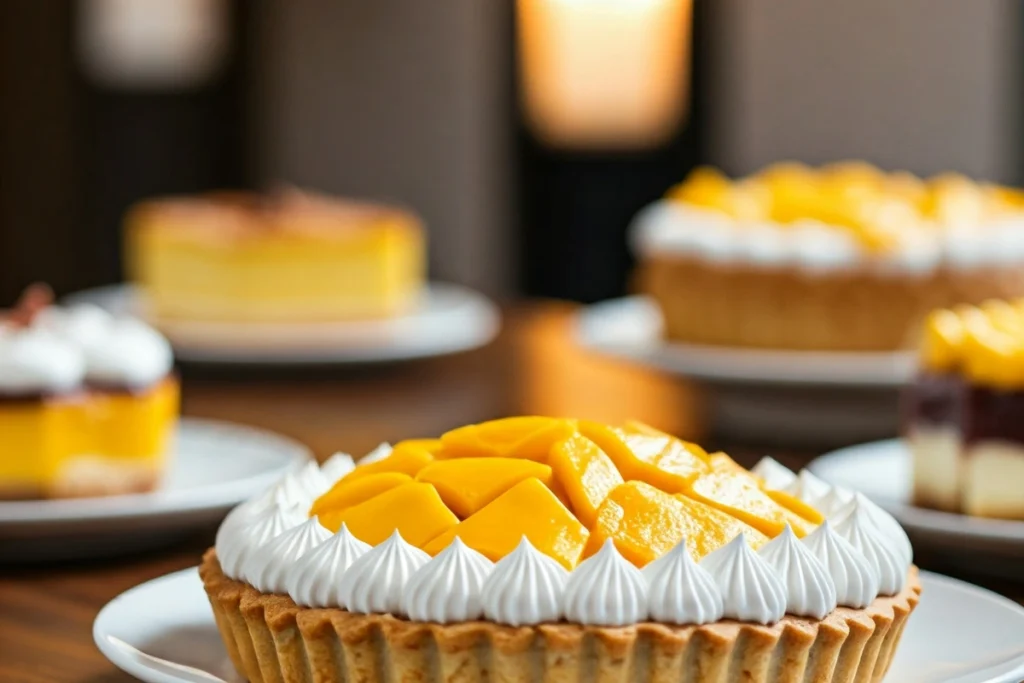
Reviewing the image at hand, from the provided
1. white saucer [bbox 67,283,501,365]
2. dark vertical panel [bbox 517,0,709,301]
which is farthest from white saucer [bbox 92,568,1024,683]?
dark vertical panel [bbox 517,0,709,301]

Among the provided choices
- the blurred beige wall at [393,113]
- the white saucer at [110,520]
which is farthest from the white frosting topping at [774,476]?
the blurred beige wall at [393,113]

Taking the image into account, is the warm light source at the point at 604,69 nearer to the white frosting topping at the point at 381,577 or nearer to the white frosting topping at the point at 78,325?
the white frosting topping at the point at 78,325

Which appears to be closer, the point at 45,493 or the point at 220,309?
the point at 45,493

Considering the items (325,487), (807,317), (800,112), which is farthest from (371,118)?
(325,487)

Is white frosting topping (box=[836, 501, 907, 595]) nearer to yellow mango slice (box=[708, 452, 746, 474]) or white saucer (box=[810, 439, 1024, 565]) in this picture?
yellow mango slice (box=[708, 452, 746, 474])

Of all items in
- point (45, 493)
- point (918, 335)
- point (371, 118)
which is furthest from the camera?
point (371, 118)

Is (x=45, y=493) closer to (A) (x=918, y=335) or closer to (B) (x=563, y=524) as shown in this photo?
(B) (x=563, y=524)
